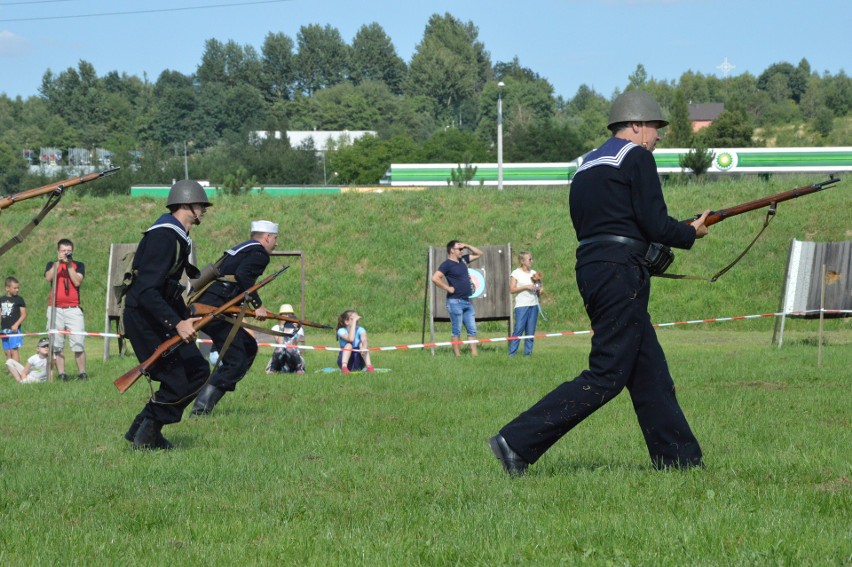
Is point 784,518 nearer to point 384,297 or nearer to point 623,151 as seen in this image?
point 623,151

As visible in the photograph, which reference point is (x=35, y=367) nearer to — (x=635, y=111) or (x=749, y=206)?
(x=749, y=206)

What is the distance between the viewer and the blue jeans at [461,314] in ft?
62.3

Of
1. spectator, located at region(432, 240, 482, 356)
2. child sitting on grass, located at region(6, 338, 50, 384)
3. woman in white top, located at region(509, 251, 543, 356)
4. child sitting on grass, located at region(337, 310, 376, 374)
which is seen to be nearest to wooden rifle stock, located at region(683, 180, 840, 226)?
child sitting on grass, located at region(337, 310, 376, 374)

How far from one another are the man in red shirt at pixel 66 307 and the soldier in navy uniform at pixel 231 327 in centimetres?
578

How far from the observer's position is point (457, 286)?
19.0 m

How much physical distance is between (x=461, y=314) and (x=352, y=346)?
8.35ft

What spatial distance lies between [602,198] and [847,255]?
14.4 meters

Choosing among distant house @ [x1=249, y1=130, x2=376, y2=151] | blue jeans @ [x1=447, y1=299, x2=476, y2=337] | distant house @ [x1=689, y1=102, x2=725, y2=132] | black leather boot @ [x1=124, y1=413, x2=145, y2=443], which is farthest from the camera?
distant house @ [x1=689, y1=102, x2=725, y2=132]

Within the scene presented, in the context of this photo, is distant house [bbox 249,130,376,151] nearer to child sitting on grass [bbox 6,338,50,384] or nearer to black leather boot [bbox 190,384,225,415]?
child sitting on grass [bbox 6,338,50,384]

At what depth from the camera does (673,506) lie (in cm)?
582

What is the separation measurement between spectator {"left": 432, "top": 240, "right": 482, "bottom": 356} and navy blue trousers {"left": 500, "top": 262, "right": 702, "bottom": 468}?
38.9 ft

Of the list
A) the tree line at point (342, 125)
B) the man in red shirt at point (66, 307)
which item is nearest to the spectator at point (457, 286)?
the man in red shirt at point (66, 307)

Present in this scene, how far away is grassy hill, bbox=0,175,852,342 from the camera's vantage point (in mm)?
27641

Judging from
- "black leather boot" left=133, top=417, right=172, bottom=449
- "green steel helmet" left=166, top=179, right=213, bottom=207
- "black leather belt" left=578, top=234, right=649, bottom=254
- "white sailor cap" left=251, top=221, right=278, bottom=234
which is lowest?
"black leather boot" left=133, top=417, right=172, bottom=449
